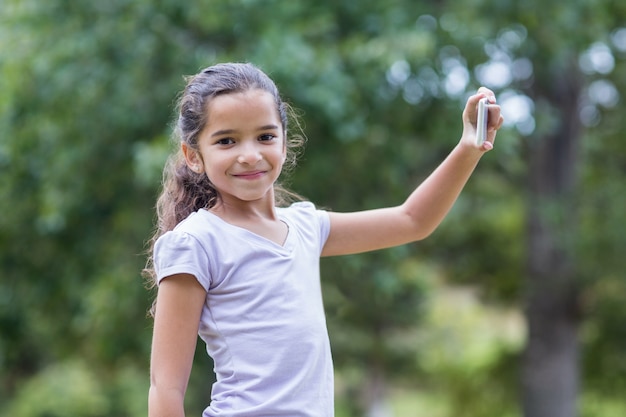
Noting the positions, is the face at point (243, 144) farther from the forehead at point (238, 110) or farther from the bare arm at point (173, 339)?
the bare arm at point (173, 339)

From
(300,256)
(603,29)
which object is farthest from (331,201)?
(300,256)

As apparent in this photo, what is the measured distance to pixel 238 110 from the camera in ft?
5.50

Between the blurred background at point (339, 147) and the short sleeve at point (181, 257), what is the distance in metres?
3.42

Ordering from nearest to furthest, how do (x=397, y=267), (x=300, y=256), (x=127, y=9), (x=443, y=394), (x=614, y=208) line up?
(x=300, y=256) < (x=127, y=9) < (x=397, y=267) < (x=614, y=208) < (x=443, y=394)

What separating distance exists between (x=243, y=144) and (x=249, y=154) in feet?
0.08

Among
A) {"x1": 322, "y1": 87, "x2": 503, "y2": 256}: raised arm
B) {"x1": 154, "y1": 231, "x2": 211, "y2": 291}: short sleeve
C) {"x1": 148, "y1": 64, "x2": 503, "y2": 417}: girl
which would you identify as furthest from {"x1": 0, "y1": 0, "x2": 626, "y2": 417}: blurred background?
{"x1": 154, "y1": 231, "x2": 211, "y2": 291}: short sleeve

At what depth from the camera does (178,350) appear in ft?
5.32

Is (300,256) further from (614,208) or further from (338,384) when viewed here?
(338,384)

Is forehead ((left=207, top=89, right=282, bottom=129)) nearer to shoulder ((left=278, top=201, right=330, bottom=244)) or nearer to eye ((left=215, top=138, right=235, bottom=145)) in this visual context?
eye ((left=215, top=138, right=235, bottom=145))

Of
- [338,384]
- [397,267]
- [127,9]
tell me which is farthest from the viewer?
[338,384]

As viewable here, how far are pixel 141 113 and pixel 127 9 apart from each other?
671 millimetres

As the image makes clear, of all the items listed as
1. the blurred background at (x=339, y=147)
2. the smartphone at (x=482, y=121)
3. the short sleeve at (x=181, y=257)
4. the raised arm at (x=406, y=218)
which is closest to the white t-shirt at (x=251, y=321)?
the short sleeve at (x=181, y=257)

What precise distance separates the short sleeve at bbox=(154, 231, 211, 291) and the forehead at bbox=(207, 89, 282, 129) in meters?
0.22

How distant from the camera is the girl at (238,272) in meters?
1.62
